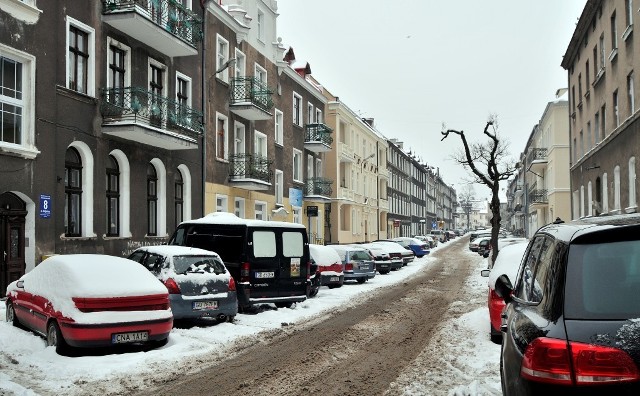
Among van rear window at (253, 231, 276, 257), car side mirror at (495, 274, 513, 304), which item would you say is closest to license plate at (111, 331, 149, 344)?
van rear window at (253, 231, 276, 257)

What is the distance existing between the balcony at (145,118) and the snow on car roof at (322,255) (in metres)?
5.63

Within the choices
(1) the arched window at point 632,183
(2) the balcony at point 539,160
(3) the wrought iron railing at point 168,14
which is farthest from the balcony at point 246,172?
(2) the balcony at point 539,160

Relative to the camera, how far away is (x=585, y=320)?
313cm

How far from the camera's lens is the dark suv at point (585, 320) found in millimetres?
2959

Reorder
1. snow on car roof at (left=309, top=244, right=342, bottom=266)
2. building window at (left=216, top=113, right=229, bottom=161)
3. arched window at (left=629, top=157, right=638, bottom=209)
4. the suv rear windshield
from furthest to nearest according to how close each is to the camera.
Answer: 1. building window at (left=216, top=113, right=229, bottom=161)
2. arched window at (left=629, top=157, right=638, bottom=209)
3. snow on car roof at (left=309, top=244, right=342, bottom=266)
4. the suv rear windshield

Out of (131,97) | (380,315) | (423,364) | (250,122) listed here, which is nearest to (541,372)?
(423,364)

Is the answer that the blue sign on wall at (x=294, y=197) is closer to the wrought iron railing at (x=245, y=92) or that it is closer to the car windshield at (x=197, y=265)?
the wrought iron railing at (x=245, y=92)

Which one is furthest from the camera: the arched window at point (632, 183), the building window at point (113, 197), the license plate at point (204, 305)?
the arched window at point (632, 183)

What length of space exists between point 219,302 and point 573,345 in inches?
367

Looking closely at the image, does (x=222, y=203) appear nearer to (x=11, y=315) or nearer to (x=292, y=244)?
(x=292, y=244)

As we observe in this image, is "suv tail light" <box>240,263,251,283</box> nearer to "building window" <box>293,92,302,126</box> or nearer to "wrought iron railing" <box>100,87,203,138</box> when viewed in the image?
"wrought iron railing" <box>100,87,203,138</box>

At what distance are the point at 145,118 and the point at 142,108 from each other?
323 millimetres

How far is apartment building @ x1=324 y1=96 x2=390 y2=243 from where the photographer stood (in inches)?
1793

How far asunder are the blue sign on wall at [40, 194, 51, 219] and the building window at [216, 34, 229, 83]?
11600mm
